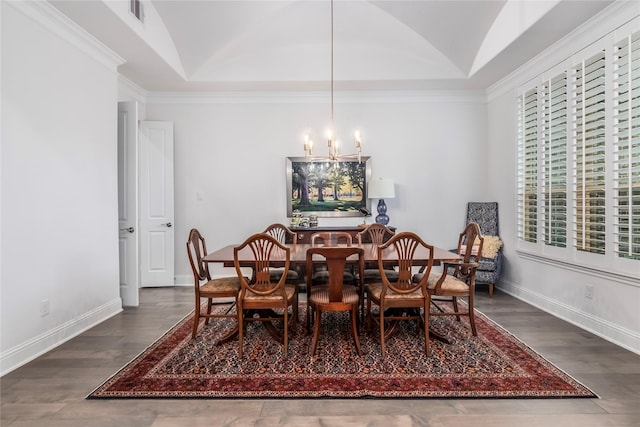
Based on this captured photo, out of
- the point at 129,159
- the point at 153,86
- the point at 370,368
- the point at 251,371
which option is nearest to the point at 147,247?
the point at 129,159

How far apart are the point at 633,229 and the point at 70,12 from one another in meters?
4.88

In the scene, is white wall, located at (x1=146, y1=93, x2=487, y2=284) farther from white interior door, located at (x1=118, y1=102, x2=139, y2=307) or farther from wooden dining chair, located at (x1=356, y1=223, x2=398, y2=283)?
white interior door, located at (x1=118, y1=102, x2=139, y2=307)

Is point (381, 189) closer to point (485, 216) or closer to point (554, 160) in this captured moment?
point (485, 216)

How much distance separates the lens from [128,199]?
3.89 m

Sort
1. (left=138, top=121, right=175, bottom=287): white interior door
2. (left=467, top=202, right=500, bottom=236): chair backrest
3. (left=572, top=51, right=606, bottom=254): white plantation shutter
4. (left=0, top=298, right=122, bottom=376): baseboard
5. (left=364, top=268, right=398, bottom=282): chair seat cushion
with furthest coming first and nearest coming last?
(left=138, top=121, right=175, bottom=287): white interior door < (left=467, top=202, right=500, bottom=236): chair backrest < (left=364, top=268, right=398, bottom=282): chair seat cushion < (left=572, top=51, right=606, bottom=254): white plantation shutter < (left=0, top=298, right=122, bottom=376): baseboard

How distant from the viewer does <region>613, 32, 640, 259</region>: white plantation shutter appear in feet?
8.72

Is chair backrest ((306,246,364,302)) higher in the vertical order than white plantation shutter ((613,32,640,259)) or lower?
lower

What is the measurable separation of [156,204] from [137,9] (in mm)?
2507

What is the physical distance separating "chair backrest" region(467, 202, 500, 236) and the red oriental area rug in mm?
2007

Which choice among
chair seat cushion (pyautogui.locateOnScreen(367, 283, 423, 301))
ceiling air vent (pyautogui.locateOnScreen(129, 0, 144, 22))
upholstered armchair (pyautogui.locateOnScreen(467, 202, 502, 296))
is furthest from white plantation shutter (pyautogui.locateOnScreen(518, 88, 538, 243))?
ceiling air vent (pyautogui.locateOnScreen(129, 0, 144, 22))

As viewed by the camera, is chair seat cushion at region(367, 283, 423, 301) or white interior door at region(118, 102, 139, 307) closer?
chair seat cushion at region(367, 283, 423, 301)

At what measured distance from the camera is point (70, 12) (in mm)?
2805

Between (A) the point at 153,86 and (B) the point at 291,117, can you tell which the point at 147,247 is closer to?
(A) the point at 153,86

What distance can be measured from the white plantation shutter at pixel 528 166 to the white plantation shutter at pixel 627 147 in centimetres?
106
